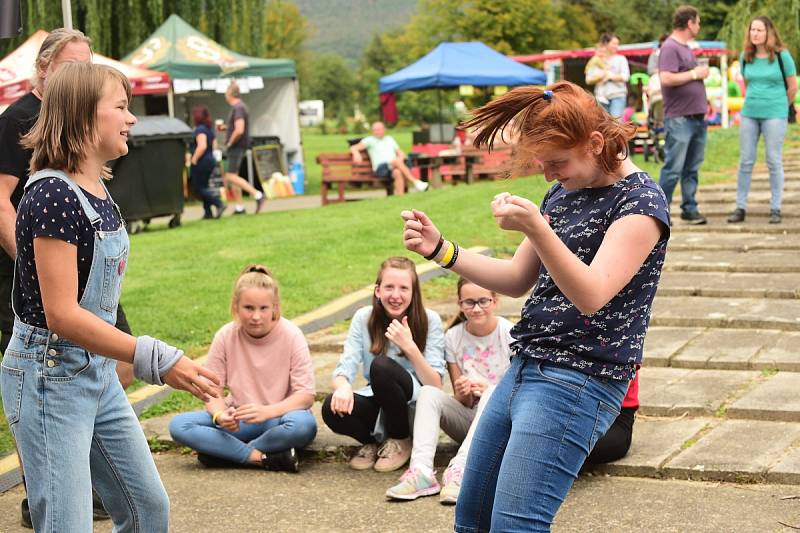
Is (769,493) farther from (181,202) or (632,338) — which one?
(181,202)

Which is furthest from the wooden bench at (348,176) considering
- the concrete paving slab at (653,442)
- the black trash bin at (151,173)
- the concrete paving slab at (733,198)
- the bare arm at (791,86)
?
the concrete paving slab at (653,442)

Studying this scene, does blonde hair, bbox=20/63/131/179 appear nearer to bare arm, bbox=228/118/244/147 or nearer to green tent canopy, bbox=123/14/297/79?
bare arm, bbox=228/118/244/147

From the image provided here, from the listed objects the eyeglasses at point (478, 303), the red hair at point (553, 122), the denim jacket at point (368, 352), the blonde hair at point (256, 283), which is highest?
the red hair at point (553, 122)

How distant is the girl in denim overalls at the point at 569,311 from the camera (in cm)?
289

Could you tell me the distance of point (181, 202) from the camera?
15508mm

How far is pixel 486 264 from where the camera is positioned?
3.30 meters

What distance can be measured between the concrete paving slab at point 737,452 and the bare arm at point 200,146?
12559 mm

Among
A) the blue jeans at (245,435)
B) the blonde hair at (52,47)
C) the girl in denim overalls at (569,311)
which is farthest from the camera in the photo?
the blue jeans at (245,435)

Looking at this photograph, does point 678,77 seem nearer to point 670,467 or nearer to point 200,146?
point 670,467

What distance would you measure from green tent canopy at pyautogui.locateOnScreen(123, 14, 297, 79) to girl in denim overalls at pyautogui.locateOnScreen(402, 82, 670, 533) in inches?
728

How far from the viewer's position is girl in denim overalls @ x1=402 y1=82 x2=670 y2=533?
9.50 ft

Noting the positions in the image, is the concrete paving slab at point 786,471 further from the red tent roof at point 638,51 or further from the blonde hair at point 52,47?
the red tent roof at point 638,51

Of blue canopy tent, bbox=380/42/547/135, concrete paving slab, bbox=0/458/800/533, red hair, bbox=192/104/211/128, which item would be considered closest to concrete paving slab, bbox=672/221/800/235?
concrete paving slab, bbox=0/458/800/533

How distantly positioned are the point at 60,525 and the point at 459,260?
1313 millimetres
